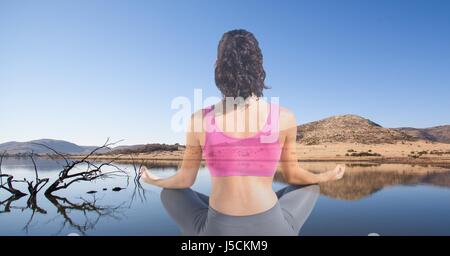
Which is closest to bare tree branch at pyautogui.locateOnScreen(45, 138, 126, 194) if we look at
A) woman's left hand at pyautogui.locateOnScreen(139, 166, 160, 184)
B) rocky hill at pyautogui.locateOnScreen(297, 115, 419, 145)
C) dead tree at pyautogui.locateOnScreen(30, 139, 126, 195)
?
dead tree at pyautogui.locateOnScreen(30, 139, 126, 195)

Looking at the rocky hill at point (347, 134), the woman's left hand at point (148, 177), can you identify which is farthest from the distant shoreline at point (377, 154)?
the woman's left hand at point (148, 177)

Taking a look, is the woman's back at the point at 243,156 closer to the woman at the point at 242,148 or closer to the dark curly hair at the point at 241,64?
the woman at the point at 242,148

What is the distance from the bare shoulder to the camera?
2461 millimetres

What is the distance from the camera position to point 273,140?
2428mm

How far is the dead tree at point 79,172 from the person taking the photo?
7078 mm

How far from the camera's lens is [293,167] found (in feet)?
8.59

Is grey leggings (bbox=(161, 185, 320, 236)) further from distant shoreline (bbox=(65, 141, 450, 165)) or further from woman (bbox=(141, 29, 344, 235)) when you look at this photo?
distant shoreline (bbox=(65, 141, 450, 165))

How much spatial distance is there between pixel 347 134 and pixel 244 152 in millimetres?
22017

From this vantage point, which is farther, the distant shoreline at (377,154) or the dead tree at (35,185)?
the distant shoreline at (377,154)

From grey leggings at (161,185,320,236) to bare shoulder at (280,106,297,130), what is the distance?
19.7 inches

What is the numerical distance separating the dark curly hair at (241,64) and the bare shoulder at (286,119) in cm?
21

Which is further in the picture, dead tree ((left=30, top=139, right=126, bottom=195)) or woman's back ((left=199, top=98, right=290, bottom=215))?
dead tree ((left=30, top=139, right=126, bottom=195))
